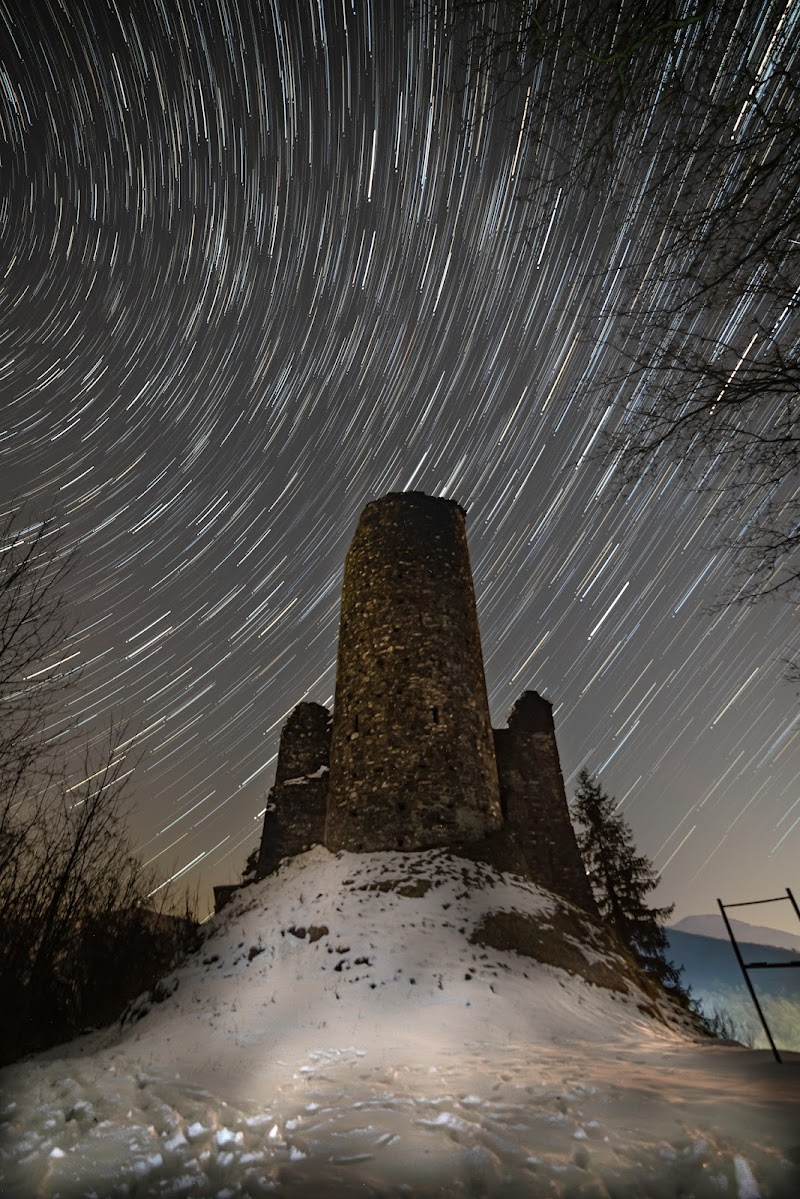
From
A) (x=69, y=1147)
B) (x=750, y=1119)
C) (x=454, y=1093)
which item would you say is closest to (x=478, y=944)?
(x=454, y=1093)

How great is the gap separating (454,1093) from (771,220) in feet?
19.9

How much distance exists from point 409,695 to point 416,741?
3.32 ft

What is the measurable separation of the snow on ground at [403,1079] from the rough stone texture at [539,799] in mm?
4004

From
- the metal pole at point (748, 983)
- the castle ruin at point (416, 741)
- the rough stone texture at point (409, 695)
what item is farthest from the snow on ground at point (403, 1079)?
the castle ruin at point (416, 741)

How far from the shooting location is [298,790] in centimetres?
1388

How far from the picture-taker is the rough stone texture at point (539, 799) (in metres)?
13.2

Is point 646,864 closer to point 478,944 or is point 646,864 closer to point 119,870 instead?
point 478,944

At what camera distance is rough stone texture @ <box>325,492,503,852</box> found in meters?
10.8

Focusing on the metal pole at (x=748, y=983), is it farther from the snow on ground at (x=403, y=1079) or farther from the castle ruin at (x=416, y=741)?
the castle ruin at (x=416, y=741)

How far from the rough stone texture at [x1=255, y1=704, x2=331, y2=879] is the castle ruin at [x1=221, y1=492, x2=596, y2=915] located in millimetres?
28

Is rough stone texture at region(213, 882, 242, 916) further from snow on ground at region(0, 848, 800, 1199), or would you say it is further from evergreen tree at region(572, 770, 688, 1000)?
evergreen tree at region(572, 770, 688, 1000)

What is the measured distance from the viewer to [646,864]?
68.5 ft

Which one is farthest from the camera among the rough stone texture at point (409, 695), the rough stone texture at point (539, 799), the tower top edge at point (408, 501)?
the tower top edge at point (408, 501)

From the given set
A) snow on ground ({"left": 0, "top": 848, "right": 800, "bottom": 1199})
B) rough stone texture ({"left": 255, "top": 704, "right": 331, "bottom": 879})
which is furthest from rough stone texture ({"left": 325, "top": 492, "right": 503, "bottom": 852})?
rough stone texture ({"left": 255, "top": 704, "right": 331, "bottom": 879})
